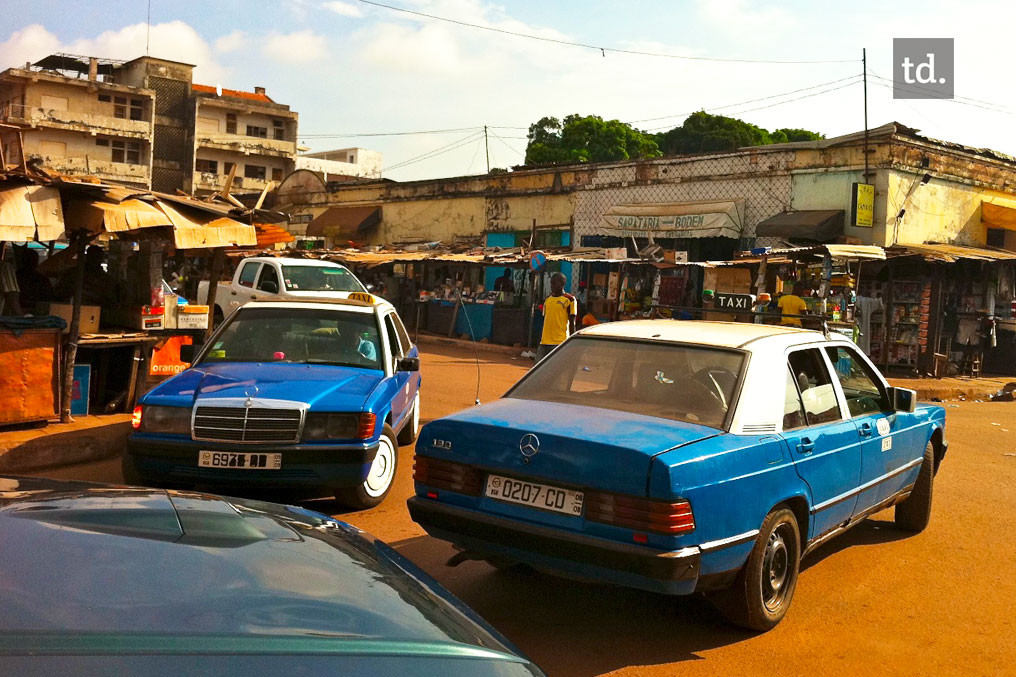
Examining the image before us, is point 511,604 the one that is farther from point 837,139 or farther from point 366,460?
point 837,139

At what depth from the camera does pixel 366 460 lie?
6.73m

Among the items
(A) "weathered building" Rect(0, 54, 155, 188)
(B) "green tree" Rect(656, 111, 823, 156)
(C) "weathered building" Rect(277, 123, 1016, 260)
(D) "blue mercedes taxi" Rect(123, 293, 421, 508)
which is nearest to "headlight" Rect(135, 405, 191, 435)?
(D) "blue mercedes taxi" Rect(123, 293, 421, 508)

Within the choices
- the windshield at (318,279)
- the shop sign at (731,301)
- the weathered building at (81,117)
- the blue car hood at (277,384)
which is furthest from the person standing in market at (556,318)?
the weathered building at (81,117)

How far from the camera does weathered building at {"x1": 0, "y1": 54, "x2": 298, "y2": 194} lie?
57.2 meters

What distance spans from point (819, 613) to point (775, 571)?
1.78ft

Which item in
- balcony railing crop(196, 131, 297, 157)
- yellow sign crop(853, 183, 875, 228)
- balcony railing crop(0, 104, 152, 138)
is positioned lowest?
yellow sign crop(853, 183, 875, 228)

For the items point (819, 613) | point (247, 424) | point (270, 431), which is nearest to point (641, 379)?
point (819, 613)

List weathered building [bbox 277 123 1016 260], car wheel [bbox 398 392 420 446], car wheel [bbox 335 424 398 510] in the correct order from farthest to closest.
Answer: weathered building [bbox 277 123 1016 260], car wheel [bbox 398 392 420 446], car wheel [bbox 335 424 398 510]

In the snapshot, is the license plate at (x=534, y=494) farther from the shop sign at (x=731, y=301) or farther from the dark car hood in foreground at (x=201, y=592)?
the shop sign at (x=731, y=301)

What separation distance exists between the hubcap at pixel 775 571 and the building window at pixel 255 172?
68033mm

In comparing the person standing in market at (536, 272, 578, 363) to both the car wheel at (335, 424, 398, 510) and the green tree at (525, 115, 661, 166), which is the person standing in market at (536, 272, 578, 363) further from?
the green tree at (525, 115, 661, 166)

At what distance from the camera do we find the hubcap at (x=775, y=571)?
482 cm

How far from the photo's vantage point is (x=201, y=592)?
6.86 feet

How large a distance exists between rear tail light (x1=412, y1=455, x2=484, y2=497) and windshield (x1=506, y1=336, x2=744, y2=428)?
0.81 meters
